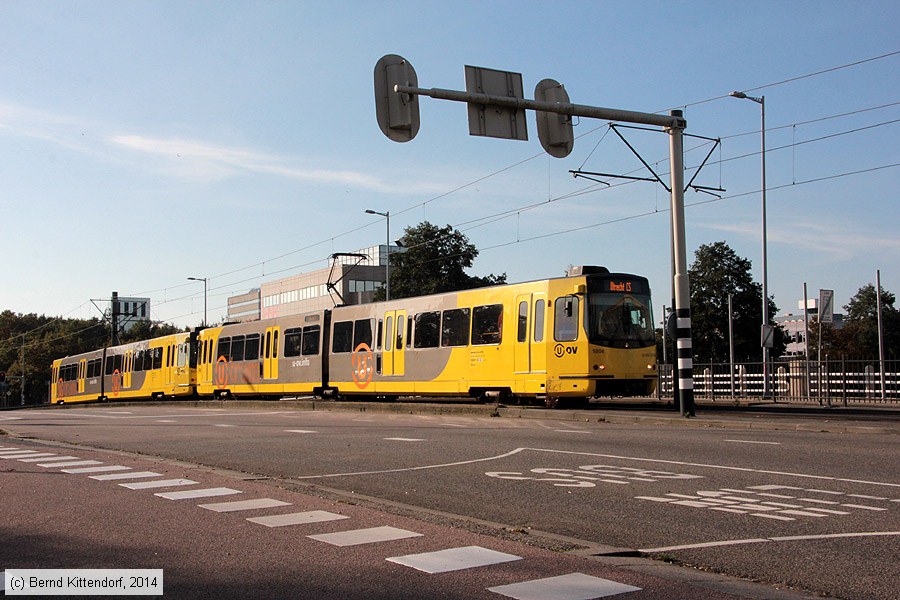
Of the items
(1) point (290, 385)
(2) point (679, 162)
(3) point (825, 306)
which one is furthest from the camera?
(1) point (290, 385)

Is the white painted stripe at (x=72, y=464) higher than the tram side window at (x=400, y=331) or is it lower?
lower

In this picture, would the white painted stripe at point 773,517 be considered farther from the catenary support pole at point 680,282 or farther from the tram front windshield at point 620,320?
the tram front windshield at point 620,320

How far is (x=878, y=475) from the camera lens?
10141mm

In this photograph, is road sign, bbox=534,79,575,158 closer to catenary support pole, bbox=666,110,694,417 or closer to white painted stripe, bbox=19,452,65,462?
catenary support pole, bbox=666,110,694,417

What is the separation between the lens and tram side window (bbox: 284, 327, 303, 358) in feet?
115

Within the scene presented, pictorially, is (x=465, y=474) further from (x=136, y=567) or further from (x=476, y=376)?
(x=476, y=376)

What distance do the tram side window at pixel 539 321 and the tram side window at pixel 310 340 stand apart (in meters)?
11.9

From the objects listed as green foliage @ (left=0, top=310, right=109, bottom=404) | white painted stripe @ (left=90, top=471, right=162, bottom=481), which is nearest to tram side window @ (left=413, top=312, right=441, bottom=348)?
white painted stripe @ (left=90, top=471, right=162, bottom=481)

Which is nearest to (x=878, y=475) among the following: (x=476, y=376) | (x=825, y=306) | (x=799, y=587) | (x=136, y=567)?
(x=799, y=587)

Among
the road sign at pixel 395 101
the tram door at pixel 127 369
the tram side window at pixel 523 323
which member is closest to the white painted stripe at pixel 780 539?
the road sign at pixel 395 101

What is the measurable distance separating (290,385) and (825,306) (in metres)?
19.4

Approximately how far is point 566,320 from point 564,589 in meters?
18.5

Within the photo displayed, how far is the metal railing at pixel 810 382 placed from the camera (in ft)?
94.4

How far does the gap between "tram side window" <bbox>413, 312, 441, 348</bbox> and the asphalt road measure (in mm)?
8679
